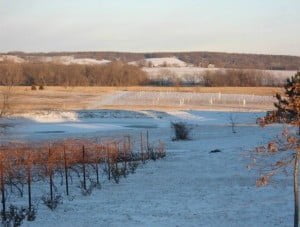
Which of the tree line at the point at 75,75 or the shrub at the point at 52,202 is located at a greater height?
the tree line at the point at 75,75

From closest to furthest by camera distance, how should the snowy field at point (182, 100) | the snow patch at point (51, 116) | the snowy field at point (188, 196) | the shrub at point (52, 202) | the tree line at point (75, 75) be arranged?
the snowy field at point (188, 196) → the shrub at point (52, 202) → the snow patch at point (51, 116) → the snowy field at point (182, 100) → the tree line at point (75, 75)

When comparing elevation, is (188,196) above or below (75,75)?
below

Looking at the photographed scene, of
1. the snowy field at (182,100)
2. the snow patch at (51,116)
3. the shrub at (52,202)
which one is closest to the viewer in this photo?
the shrub at (52,202)

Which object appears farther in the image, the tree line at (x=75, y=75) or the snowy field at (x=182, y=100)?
the tree line at (x=75, y=75)

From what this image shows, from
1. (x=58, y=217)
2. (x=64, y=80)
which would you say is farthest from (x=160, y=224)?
(x=64, y=80)

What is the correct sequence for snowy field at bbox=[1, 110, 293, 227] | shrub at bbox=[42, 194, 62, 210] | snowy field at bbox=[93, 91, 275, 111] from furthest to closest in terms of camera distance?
snowy field at bbox=[93, 91, 275, 111]
shrub at bbox=[42, 194, 62, 210]
snowy field at bbox=[1, 110, 293, 227]

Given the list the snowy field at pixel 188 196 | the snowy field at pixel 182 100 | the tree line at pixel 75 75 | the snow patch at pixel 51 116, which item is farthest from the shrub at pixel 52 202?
the tree line at pixel 75 75

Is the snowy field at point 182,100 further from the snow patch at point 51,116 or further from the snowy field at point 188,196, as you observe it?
the snowy field at point 188,196

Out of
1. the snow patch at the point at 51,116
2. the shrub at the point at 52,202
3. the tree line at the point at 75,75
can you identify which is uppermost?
the tree line at the point at 75,75

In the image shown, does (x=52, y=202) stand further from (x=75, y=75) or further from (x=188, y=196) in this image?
(x=75, y=75)

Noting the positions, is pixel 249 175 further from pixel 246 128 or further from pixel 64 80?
pixel 64 80

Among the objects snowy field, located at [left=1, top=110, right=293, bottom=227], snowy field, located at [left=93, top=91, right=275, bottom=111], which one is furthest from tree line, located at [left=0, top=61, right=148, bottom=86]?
snowy field, located at [left=1, top=110, right=293, bottom=227]

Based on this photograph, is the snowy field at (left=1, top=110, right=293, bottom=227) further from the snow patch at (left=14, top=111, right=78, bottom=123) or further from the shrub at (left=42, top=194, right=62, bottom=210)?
the snow patch at (left=14, top=111, right=78, bottom=123)

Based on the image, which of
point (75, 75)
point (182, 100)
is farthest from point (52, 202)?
point (75, 75)
